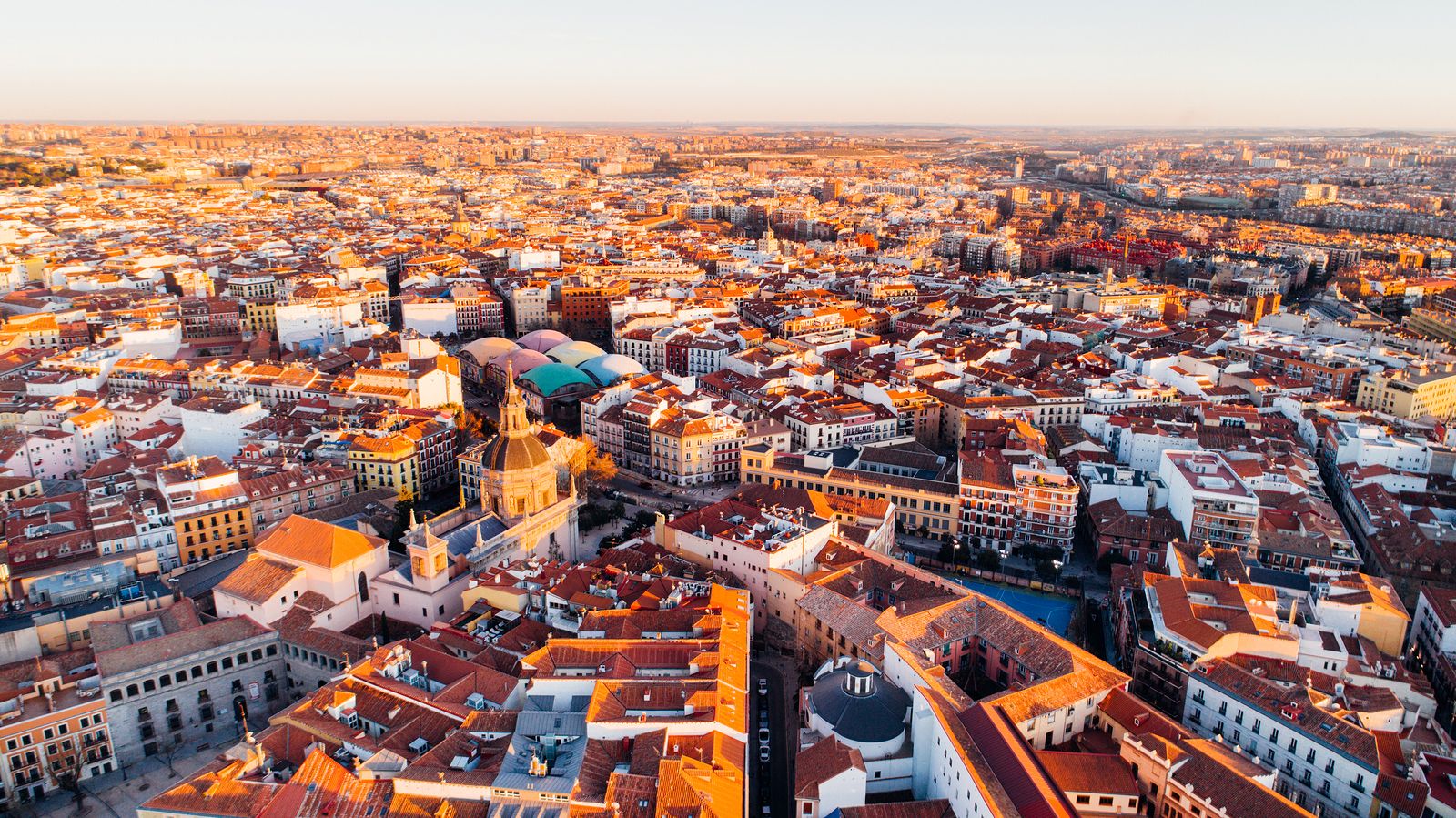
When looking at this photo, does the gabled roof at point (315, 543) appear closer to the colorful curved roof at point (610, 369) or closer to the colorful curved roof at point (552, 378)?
the colorful curved roof at point (552, 378)

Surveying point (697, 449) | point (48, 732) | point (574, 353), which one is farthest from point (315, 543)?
point (574, 353)

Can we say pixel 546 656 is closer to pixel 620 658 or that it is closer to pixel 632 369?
pixel 620 658

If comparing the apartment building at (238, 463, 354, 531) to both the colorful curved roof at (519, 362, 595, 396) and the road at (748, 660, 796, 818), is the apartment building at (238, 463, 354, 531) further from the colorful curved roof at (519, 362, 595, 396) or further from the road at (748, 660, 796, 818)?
the road at (748, 660, 796, 818)

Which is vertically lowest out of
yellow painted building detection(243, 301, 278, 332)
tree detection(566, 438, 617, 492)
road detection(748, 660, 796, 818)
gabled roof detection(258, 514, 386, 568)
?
road detection(748, 660, 796, 818)

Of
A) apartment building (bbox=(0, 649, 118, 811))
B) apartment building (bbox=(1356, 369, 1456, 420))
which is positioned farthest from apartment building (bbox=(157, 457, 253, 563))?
apartment building (bbox=(1356, 369, 1456, 420))

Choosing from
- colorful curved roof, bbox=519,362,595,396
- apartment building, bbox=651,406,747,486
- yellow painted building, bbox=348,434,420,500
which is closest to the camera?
yellow painted building, bbox=348,434,420,500

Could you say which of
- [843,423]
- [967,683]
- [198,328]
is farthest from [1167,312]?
[198,328]

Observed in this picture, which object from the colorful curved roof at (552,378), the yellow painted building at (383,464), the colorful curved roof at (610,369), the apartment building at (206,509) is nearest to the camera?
the apartment building at (206,509)

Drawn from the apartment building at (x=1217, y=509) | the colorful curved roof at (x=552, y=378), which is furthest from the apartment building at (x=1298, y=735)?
the colorful curved roof at (x=552, y=378)
